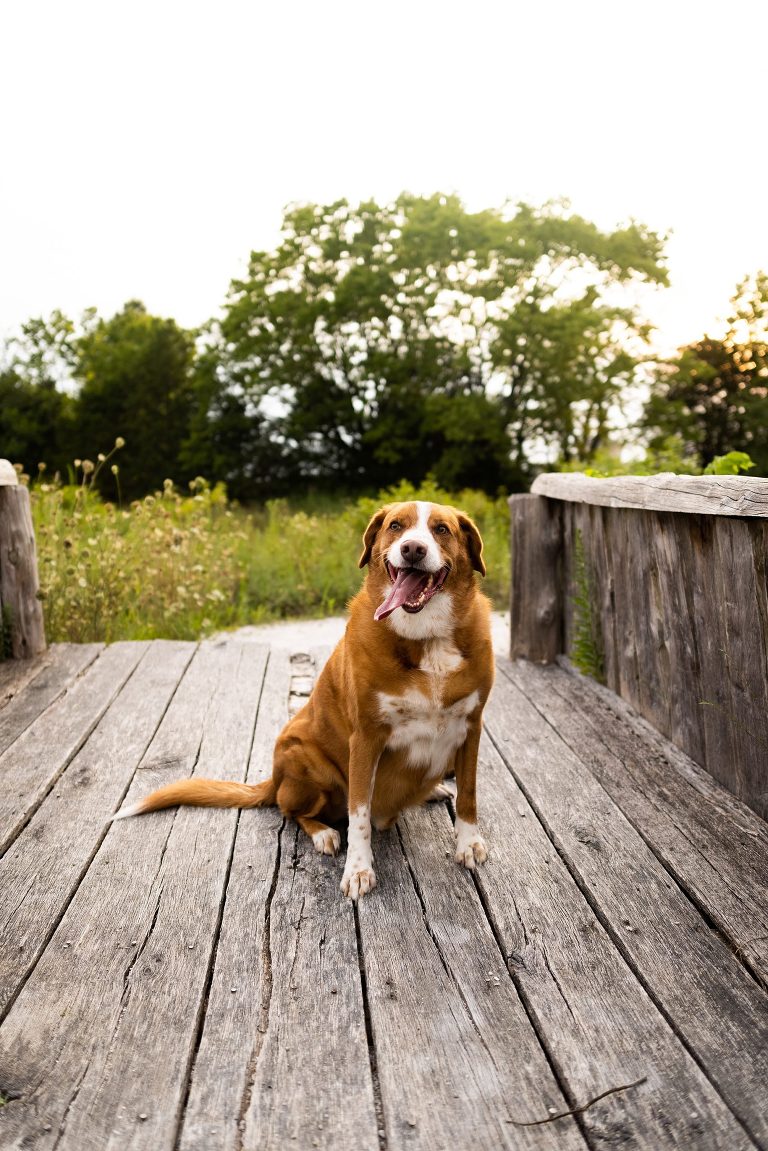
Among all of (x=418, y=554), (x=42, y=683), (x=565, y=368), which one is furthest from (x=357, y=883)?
(x=565, y=368)

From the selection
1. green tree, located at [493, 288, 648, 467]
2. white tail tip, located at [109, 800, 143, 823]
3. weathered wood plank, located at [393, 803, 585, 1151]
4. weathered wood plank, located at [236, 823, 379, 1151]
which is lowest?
weathered wood plank, located at [393, 803, 585, 1151]

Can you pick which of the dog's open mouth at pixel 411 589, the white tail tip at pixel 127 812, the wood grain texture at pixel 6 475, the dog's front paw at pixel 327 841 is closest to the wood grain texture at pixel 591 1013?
the dog's front paw at pixel 327 841

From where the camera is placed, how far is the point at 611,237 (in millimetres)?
20375

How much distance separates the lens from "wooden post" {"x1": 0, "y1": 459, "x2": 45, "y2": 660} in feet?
17.9

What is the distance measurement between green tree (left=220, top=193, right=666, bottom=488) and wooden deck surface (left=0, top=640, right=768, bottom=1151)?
1697 cm

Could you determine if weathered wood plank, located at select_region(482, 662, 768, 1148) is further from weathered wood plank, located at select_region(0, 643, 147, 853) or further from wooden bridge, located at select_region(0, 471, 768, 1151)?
weathered wood plank, located at select_region(0, 643, 147, 853)

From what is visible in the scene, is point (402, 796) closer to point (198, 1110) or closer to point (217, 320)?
point (198, 1110)

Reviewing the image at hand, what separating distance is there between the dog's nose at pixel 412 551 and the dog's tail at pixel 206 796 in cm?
113

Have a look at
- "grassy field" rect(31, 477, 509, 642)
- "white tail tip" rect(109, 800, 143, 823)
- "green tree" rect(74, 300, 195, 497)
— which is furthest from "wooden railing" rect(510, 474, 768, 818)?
"green tree" rect(74, 300, 195, 497)

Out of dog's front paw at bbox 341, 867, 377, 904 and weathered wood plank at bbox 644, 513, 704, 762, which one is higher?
weathered wood plank at bbox 644, 513, 704, 762

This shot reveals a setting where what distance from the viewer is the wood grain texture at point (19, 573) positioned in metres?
5.44

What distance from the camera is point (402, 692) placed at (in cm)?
285

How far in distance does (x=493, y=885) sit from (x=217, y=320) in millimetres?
21797

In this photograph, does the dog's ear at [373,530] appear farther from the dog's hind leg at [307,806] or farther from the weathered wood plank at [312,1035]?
the weathered wood plank at [312,1035]
